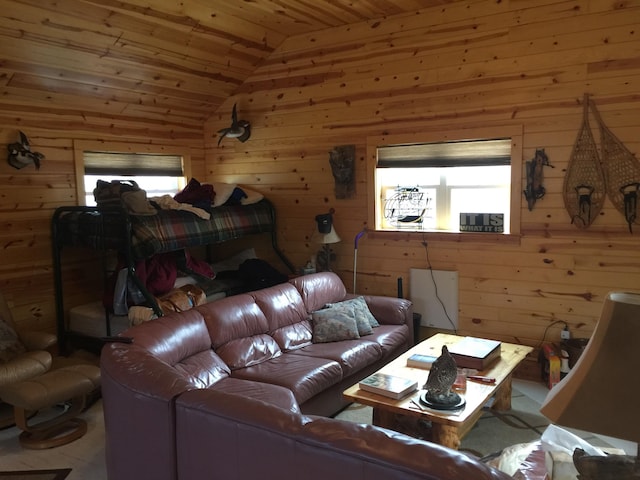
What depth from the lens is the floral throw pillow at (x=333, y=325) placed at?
155 inches

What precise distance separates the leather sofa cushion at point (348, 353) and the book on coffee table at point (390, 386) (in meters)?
0.52

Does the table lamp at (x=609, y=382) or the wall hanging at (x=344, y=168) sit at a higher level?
the wall hanging at (x=344, y=168)

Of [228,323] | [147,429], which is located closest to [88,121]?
[228,323]

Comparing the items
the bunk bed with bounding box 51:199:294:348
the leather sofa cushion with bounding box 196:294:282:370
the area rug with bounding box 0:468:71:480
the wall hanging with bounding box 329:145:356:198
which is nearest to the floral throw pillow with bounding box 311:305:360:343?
the leather sofa cushion with bounding box 196:294:282:370

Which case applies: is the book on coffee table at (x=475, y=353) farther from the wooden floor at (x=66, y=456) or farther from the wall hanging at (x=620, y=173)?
the wooden floor at (x=66, y=456)

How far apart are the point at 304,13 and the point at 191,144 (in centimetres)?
201

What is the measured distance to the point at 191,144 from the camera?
576cm

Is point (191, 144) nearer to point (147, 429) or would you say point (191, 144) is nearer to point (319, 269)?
point (319, 269)

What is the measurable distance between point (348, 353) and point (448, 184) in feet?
6.14

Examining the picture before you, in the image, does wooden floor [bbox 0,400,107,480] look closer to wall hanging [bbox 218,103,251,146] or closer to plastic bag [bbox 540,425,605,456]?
plastic bag [bbox 540,425,605,456]

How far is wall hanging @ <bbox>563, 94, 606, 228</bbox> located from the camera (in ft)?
12.5

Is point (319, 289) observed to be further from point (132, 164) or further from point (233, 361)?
point (132, 164)

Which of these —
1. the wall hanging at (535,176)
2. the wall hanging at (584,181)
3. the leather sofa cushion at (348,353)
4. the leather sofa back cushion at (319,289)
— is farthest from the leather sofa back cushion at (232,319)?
the wall hanging at (584,181)

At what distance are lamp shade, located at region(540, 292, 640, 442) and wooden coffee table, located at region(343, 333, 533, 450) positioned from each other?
151cm
